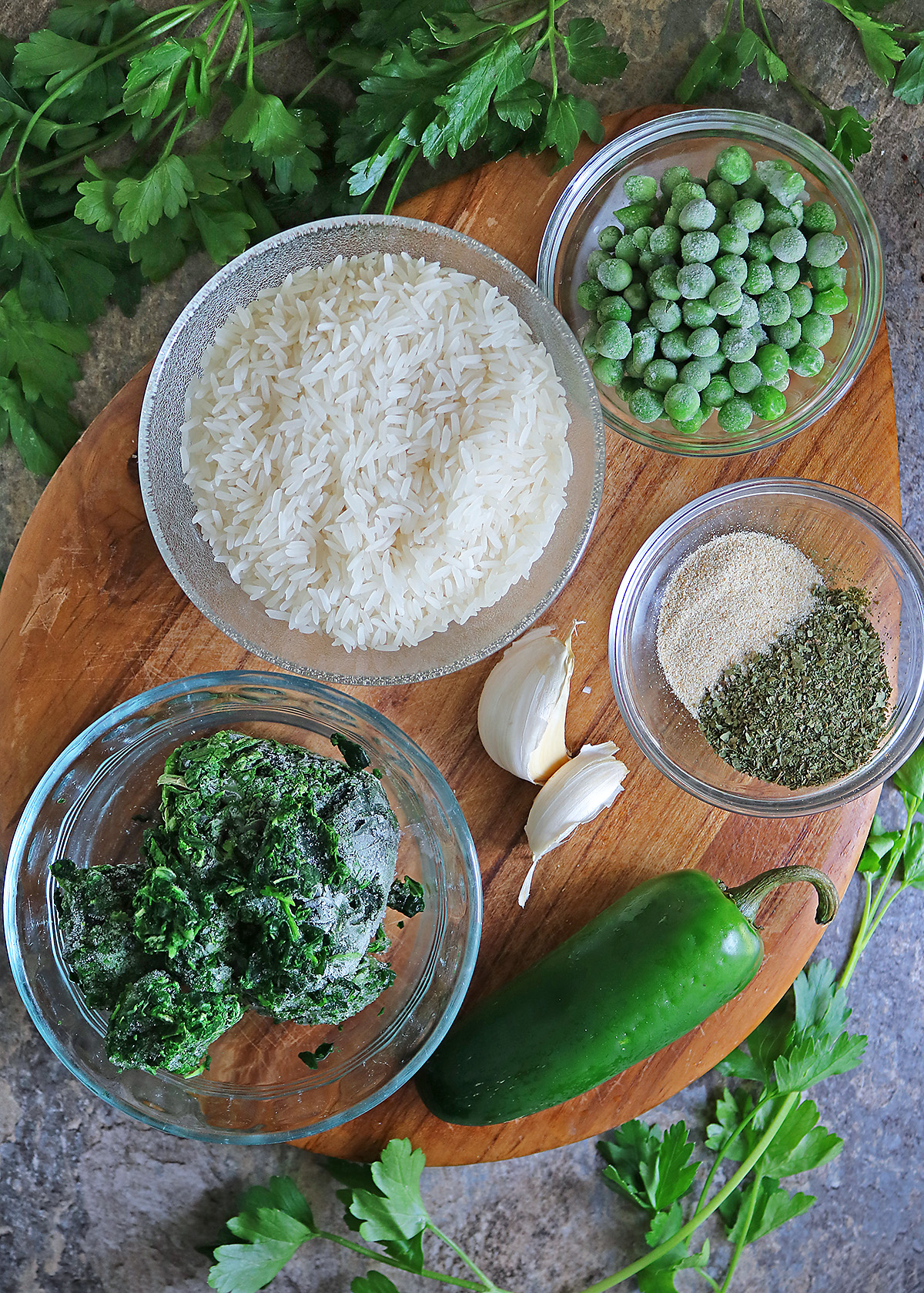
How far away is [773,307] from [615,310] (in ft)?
0.74

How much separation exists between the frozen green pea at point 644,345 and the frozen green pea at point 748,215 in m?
0.19

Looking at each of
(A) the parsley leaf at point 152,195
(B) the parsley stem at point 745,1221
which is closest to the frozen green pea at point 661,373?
(A) the parsley leaf at point 152,195

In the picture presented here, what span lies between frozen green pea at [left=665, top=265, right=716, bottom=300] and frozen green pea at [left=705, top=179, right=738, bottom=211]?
125mm

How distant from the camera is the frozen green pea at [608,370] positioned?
1.37m

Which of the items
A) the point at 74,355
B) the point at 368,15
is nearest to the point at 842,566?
the point at 368,15

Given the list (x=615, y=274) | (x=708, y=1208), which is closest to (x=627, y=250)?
(x=615, y=274)

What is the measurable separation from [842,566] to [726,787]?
41cm

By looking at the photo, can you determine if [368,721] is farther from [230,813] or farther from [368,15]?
[368,15]

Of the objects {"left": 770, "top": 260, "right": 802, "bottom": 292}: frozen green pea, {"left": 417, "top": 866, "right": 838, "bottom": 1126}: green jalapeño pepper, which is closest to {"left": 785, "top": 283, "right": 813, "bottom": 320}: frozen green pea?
{"left": 770, "top": 260, "right": 802, "bottom": 292}: frozen green pea

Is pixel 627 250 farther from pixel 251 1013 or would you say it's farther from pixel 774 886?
pixel 251 1013

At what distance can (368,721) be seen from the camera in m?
1.27

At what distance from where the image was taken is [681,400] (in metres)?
1.32

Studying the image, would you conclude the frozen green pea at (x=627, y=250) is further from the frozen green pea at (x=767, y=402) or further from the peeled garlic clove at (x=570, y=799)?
the peeled garlic clove at (x=570, y=799)

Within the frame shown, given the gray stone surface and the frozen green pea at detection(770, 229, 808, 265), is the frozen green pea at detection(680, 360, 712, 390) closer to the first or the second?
the frozen green pea at detection(770, 229, 808, 265)
